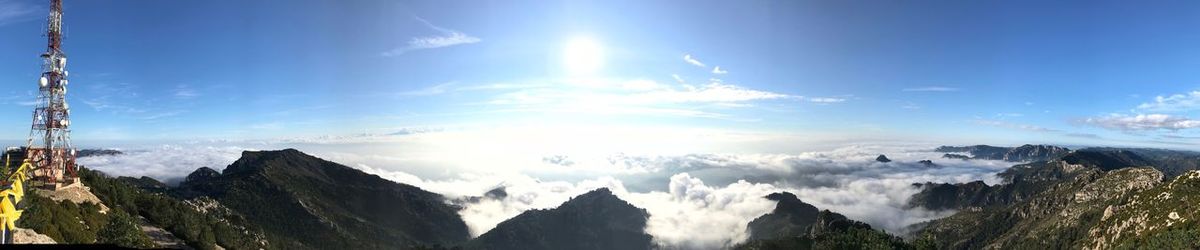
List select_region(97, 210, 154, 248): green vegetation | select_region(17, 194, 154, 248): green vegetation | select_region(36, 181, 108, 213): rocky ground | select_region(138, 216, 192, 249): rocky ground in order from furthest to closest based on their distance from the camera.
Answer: select_region(138, 216, 192, 249): rocky ground → select_region(36, 181, 108, 213): rocky ground → select_region(97, 210, 154, 248): green vegetation → select_region(17, 194, 154, 248): green vegetation

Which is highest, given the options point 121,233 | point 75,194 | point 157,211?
point 75,194

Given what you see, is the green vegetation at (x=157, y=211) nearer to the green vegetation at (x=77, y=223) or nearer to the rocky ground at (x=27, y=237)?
the green vegetation at (x=77, y=223)

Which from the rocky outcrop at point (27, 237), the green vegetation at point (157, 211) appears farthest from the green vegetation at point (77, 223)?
the green vegetation at point (157, 211)

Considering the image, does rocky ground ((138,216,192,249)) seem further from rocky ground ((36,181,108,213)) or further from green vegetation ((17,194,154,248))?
green vegetation ((17,194,154,248))

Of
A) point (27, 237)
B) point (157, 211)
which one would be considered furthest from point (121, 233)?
point (157, 211)

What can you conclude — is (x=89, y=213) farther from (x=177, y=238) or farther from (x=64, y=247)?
(x=64, y=247)

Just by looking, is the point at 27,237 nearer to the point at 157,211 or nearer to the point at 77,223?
the point at 77,223

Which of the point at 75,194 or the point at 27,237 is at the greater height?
the point at 75,194

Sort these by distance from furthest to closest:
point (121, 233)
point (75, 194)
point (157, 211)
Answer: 1. point (157, 211)
2. point (75, 194)
3. point (121, 233)

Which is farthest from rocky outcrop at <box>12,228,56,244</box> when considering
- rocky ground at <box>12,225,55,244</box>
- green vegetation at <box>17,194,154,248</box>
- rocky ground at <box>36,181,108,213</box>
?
rocky ground at <box>36,181,108,213</box>

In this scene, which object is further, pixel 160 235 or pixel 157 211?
pixel 157 211

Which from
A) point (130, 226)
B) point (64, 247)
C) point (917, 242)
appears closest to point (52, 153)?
point (130, 226)

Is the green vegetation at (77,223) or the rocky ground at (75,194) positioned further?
the rocky ground at (75,194)
